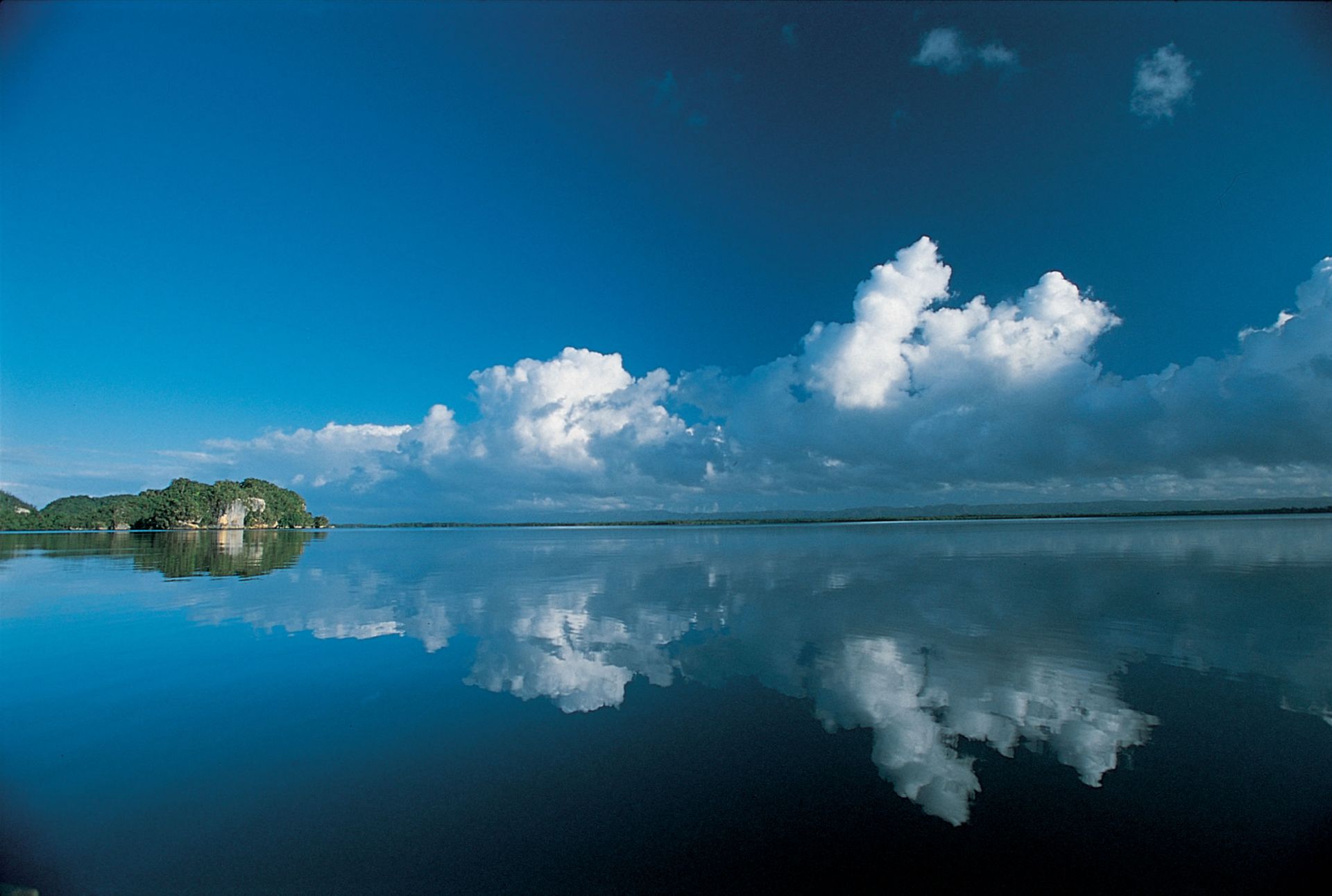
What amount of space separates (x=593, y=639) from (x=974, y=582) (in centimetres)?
2280

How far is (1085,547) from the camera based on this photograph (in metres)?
56.8

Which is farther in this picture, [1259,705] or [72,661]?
[72,661]

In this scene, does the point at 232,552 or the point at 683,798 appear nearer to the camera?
the point at 683,798

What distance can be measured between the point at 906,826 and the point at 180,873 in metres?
9.39

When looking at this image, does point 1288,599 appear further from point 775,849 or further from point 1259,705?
point 775,849

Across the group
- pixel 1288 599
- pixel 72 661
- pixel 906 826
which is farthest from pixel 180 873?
pixel 1288 599

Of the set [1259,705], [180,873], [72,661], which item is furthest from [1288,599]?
[72,661]

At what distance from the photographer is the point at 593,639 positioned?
1845 centimetres

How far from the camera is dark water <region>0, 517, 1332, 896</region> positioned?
7.02 metres

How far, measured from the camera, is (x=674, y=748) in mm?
10211

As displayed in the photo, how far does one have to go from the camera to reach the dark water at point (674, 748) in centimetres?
702

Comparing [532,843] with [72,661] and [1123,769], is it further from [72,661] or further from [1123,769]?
[72,661]

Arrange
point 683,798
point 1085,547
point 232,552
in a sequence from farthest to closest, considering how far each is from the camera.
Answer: point 232,552, point 1085,547, point 683,798

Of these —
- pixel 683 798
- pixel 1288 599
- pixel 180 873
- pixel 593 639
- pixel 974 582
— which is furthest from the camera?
pixel 974 582
